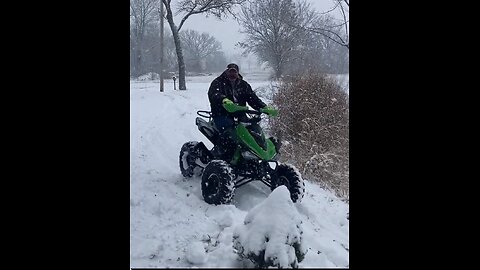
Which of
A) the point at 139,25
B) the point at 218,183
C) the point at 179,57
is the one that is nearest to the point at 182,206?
the point at 218,183

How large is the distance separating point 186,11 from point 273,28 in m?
0.44

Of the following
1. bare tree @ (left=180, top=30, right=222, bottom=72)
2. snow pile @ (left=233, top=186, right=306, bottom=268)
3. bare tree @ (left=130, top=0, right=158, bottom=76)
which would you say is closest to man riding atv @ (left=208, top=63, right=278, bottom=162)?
bare tree @ (left=180, top=30, right=222, bottom=72)

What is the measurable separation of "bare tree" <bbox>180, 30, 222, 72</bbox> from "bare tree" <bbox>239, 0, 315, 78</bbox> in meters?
0.15

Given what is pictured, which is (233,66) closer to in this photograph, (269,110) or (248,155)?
(269,110)

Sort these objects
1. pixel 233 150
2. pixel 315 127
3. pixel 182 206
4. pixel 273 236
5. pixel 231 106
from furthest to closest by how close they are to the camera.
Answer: pixel 315 127
pixel 233 150
pixel 231 106
pixel 182 206
pixel 273 236

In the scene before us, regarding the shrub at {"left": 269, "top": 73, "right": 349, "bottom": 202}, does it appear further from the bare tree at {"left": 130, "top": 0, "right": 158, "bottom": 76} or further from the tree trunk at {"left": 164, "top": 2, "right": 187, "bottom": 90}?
the bare tree at {"left": 130, "top": 0, "right": 158, "bottom": 76}

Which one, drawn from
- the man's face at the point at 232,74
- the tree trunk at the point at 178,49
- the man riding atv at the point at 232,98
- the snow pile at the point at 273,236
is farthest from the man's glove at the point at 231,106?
the snow pile at the point at 273,236

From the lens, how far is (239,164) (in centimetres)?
200

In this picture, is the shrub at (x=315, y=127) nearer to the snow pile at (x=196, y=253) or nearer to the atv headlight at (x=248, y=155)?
the atv headlight at (x=248, y=155)

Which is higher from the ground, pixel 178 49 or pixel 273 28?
pixel 273 28

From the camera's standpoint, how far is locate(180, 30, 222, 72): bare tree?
5.93 ft
